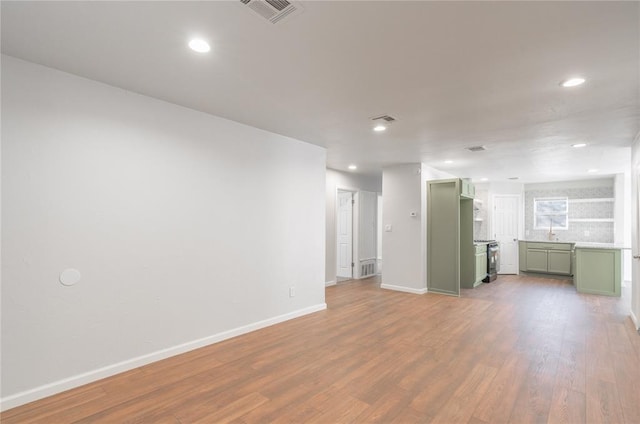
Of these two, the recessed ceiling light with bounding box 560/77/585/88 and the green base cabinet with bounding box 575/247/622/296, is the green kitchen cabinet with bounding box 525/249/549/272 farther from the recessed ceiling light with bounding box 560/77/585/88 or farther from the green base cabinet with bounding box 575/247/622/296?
the recessed ceiling light with bounding box 560/77/585/88

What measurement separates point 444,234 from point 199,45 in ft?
17.5

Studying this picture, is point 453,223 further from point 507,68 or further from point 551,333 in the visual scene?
point 507,68

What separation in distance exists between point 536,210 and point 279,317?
811cm

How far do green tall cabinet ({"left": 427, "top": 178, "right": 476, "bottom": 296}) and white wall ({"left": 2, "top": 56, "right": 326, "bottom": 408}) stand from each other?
341cm

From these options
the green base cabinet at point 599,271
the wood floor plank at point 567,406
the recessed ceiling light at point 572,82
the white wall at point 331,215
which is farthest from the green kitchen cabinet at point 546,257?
the recessed ceiling light at point 572,82

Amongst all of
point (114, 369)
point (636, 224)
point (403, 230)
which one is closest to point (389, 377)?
point (114, 369)

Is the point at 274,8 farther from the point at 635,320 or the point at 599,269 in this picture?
the point at 599,269

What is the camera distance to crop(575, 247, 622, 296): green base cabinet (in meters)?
5.91

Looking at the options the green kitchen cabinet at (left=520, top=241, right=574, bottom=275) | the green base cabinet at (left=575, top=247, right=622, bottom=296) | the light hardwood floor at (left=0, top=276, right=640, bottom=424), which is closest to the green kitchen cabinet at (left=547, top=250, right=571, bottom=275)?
the green kitchen cabinet at (left=520, top=241, right=574, bottom=275)

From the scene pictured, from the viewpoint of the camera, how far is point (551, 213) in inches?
335

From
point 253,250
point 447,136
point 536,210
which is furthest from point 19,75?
point 536,210

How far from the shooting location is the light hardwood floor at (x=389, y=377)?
224 centimetres

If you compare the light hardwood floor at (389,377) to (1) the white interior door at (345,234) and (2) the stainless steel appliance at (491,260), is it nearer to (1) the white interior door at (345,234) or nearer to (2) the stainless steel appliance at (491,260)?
(2) the stainless steel appliance at (491,260)

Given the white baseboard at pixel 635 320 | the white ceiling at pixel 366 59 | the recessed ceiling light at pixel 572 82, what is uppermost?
the white ceiling at pixel 366 59
